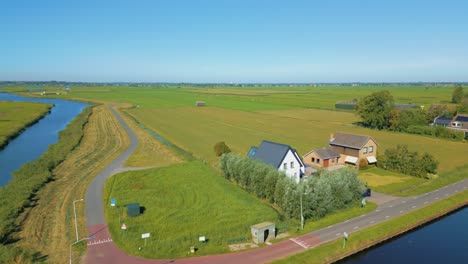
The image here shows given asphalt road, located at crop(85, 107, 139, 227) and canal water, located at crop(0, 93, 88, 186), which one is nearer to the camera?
asphalt road, located at crop(85, 107, 139, 227)

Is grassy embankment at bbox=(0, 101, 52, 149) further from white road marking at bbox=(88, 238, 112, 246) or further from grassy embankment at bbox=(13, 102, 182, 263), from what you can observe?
white road marking at bbox=(88, 238, 112, 246)

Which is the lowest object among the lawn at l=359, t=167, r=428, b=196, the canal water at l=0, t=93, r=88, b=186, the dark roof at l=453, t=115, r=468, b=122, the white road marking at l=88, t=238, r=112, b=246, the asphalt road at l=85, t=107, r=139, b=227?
the canal water at l=0, t=93, r=88, b=186

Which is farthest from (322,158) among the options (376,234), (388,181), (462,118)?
(462,118)

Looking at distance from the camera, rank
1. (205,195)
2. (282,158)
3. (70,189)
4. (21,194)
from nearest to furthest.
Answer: (21,194), (205,195), (282,158), (70,189)

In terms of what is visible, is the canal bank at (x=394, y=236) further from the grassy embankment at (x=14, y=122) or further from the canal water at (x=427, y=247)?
the grassy embankment at (x=14, y=122)

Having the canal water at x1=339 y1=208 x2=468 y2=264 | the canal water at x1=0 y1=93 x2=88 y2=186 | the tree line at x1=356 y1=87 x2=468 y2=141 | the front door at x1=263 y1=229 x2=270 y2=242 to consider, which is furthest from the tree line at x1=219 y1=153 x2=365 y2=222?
the tree line at x1=356 y1=87 x2=468 y2=141

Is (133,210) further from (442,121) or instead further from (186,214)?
(442,121)
